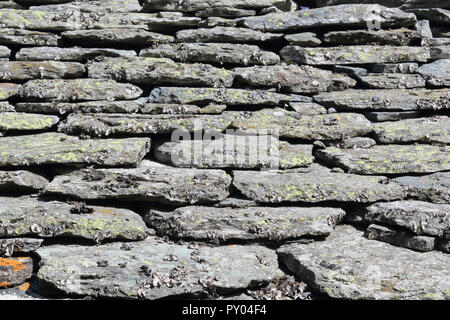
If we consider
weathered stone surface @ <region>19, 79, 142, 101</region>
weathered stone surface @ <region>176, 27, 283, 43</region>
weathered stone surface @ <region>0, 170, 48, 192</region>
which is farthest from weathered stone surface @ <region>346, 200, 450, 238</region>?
weathered stone surface @ <region>0, 170, 48, 192</region>

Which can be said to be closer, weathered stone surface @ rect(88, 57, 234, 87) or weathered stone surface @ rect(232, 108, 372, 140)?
weathered stone surface @ rect(232, 108, 372, 140)

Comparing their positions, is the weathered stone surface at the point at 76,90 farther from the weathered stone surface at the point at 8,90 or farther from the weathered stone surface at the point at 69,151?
the weathered stone surface at the point at 69,151

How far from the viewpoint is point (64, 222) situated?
4875mm

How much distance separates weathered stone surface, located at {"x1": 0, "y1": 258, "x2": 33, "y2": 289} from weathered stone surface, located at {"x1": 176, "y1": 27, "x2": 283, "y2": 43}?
11.7 ft

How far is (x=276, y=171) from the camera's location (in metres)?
5.58

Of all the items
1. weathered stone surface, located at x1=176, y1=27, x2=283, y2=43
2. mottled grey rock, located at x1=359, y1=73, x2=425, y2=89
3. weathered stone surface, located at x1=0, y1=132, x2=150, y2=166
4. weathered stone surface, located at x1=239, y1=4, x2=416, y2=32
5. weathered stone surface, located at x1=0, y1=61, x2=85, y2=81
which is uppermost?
weathered stone surface, located at x1=239, y1=4, x2=416, y2=32

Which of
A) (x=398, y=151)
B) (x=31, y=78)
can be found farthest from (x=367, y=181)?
(x=31, y=78)

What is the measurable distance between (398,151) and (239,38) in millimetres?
2592

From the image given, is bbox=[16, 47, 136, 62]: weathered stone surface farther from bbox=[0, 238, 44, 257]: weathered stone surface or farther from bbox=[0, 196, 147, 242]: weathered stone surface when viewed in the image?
bbox=[0, 238, 44, 257]: weathered stone surface

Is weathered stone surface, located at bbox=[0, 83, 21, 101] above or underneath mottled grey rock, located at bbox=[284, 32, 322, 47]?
underneath

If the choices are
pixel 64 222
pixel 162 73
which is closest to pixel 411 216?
pixel 162 73

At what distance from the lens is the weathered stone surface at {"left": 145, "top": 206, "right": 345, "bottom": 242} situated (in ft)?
16.5

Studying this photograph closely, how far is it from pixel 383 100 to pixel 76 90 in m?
3.91
